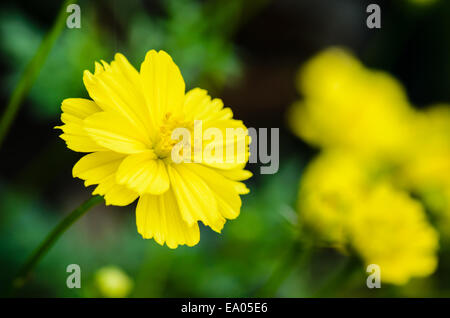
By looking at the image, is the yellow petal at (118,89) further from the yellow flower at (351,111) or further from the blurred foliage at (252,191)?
the yellow flower at (351,111)

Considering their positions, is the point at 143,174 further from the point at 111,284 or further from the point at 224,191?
the point at 111,284

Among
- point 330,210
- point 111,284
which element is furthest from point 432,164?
point 111,284

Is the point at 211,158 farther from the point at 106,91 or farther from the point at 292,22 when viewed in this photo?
the point at 292,22

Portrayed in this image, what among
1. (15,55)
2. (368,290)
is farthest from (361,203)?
(15,55)

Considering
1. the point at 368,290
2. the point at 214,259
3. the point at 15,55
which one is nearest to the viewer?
the point at 15,55

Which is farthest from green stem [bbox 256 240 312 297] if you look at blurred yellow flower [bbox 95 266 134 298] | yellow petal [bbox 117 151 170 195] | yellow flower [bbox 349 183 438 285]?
yellow petal [bbox 117 151 170 195]

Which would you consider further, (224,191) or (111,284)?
(111,284)
